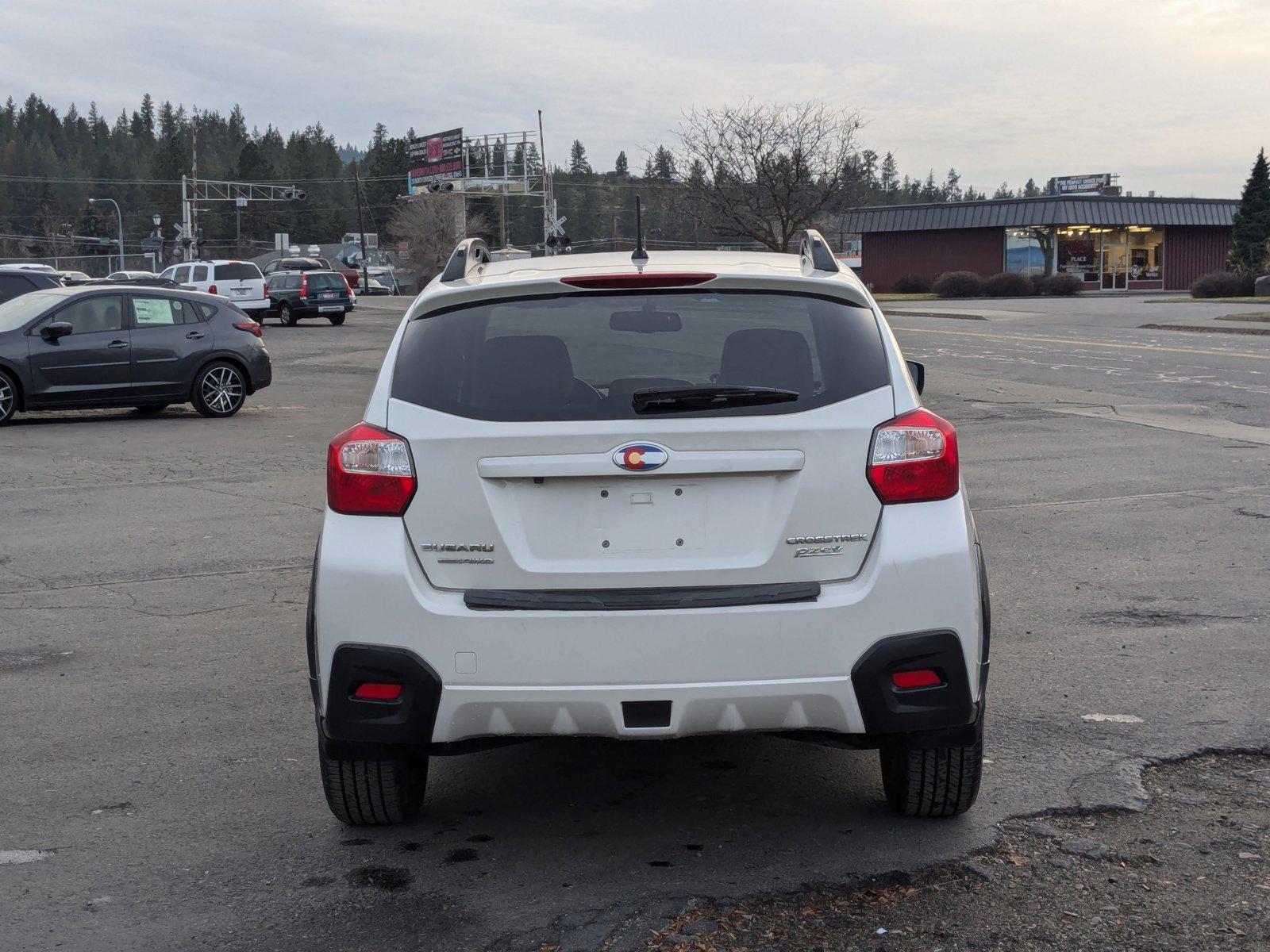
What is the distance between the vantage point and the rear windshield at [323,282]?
41.4 meters

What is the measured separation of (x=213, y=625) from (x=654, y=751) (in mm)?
2900

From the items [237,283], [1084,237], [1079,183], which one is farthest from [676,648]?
[1079,183]

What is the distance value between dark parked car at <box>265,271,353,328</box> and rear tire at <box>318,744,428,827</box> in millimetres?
38662

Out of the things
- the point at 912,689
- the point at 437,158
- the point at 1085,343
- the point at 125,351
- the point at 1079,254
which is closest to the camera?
the point at 912,689

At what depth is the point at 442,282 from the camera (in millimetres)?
4184

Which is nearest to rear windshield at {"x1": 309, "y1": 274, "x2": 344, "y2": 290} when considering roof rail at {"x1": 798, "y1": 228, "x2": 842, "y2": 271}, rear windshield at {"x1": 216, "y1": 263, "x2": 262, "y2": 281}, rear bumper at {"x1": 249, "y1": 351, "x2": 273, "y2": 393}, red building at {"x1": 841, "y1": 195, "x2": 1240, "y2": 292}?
rear windshield at {"x1": 216, "y1": 263, "x2": 262, "y2": 281}

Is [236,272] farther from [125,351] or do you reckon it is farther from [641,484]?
[641,484]

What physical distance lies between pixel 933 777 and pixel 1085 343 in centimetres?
2617

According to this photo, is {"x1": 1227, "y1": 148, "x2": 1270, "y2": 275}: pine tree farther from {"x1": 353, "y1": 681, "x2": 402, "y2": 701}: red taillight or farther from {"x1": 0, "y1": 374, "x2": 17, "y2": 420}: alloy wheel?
{"x1": 353, "y1": 681, "x2": 402, "y2": 701}: red taillight

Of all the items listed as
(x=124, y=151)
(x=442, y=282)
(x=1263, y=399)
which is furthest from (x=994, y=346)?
(x=124, y=151)

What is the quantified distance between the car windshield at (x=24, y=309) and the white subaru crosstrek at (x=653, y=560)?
1387 centimetres

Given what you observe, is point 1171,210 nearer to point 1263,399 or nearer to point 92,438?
point 1263,399

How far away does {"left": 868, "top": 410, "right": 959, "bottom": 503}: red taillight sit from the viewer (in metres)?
3.68

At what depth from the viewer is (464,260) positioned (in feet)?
14.5
